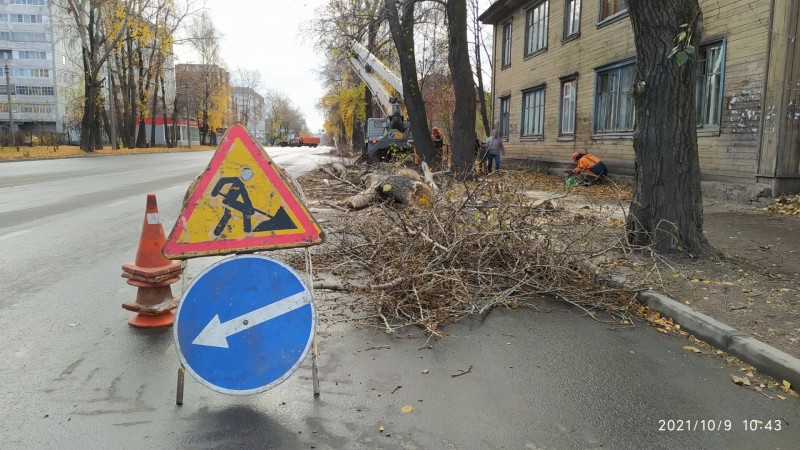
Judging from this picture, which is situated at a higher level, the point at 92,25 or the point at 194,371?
the point at 92,25

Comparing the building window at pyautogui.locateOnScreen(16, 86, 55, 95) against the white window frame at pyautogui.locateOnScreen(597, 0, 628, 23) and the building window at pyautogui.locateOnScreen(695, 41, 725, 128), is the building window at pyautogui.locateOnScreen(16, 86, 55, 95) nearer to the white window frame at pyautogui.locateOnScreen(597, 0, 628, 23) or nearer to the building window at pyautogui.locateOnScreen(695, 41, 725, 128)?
the white window frame at pyautogui.locateOnScreen(597, 0, 628, 23)

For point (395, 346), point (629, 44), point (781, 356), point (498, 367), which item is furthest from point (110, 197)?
point (629, 44)

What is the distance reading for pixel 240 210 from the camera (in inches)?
114

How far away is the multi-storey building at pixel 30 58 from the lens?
8831cm

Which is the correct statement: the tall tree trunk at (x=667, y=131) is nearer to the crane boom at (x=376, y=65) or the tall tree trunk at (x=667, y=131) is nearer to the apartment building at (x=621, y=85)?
the apartment building at (x=621, y=85)

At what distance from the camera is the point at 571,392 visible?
3.33m

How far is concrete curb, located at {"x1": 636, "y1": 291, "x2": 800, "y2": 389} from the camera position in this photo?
351 centimetres

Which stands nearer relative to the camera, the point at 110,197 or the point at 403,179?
the point at 403,179

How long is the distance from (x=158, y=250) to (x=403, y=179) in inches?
260

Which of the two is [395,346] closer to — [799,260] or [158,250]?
[158,250]
